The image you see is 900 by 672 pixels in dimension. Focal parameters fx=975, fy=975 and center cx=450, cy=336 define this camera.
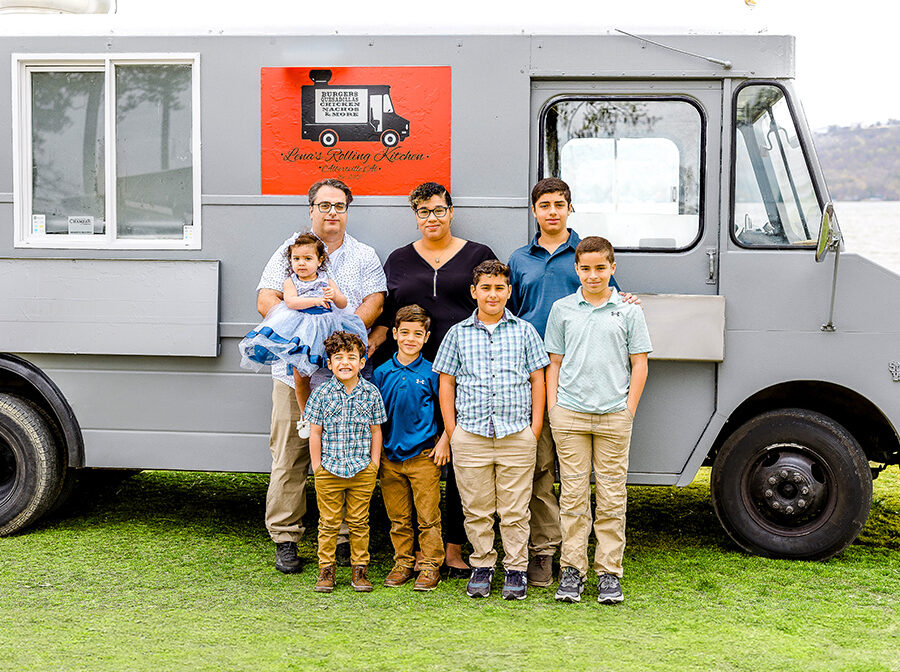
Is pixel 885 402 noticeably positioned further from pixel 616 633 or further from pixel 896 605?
pixel 616 633

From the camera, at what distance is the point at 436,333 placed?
4758mm

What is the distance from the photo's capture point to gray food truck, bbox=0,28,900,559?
485cm

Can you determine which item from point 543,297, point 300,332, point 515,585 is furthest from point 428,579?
point 543,297

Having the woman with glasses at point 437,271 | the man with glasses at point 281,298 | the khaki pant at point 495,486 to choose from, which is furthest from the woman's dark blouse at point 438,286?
the khaki pant at point 495,486

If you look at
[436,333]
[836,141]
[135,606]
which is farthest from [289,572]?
[836,141]

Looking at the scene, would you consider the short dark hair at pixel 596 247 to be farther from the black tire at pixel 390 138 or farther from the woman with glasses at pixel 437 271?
the black tire at pixel 390 138

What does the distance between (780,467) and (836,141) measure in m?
24.7

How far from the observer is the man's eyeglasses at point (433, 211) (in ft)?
15.2

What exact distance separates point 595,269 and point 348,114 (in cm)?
156

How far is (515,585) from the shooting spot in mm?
4523

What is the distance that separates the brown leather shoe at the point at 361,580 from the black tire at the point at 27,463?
74.6 inches

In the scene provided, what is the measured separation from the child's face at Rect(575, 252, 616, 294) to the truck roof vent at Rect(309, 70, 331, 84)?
1.66 meters

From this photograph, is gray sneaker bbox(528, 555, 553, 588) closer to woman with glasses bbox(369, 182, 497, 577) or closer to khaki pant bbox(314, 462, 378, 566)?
woman with glasses bbox(369, 182, 497, 577)

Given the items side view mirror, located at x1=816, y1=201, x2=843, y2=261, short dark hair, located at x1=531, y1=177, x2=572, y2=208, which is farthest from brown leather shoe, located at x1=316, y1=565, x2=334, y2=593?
side view mirror, located at x1=816, y1=201, x2=843, y2=261
